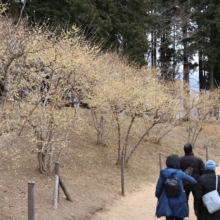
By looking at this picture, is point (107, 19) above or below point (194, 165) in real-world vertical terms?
above

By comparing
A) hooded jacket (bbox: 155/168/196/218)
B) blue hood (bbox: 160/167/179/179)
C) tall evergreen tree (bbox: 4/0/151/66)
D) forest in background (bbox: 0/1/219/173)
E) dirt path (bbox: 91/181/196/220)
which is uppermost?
tall evergreen tree (bbox: 4/0/151/66)

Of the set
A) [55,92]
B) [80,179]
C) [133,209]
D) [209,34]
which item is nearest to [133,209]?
[133,209]

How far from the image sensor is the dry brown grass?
7.25 meters

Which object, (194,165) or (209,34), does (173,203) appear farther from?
(209,34)

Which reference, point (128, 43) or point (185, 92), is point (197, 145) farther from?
point (128, 43)

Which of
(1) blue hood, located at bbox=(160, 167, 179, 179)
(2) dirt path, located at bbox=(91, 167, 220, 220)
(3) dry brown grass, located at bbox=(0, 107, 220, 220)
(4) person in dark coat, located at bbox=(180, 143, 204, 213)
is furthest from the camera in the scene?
(2) dirt path, located at bbox=(91, 167, 220, 220)

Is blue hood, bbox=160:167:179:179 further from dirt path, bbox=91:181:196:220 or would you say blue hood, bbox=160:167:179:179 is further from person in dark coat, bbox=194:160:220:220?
dirt path, bbox=91:181:196:220

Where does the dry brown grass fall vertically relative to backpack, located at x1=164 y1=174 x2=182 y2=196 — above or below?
below

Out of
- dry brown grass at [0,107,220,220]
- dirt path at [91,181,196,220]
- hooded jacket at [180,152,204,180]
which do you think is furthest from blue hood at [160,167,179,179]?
dry brown grass at [0,107,220,220]

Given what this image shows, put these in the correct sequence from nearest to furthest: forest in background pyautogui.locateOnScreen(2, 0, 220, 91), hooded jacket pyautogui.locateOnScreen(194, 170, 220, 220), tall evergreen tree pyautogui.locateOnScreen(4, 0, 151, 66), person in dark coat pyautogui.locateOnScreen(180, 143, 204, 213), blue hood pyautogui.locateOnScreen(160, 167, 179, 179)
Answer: hooded jacket pyautogui.locateOnScreen(194, 170, 220, 220) → blue hood pyautogui.locateOnScreen(160, 167, 179, 179) → person in dark coat pyautogui.locateOnScreen(180, 143, 204, 213) → tall evergreen tree pyautogui.locateOnScreen(4, 0, 151, 66) → forest in background pyautogui.locateOnScreen(2, 0, 220, 91)

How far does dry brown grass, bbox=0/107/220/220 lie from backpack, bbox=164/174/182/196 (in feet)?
9.53

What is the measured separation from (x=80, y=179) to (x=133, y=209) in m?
2.53

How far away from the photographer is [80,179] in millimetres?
10328

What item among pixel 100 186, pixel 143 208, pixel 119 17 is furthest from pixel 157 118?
pixel 119 17
